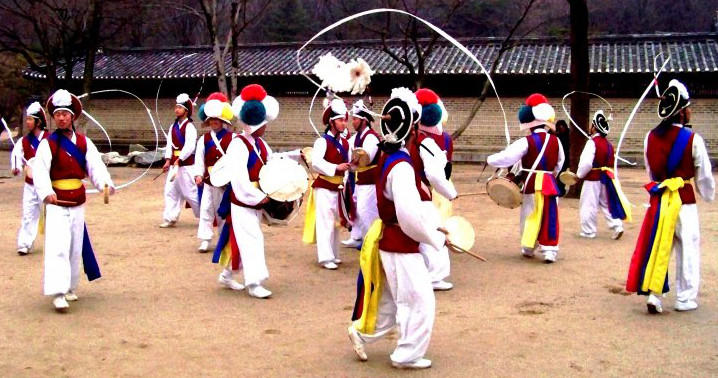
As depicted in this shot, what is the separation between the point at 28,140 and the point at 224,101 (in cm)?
266

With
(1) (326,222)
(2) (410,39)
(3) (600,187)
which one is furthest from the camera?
(2) (410,39)

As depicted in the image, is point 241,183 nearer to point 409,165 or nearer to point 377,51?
point 409,165

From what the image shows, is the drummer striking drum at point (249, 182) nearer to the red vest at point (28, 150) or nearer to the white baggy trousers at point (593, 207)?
the red vest at point (28, 150)

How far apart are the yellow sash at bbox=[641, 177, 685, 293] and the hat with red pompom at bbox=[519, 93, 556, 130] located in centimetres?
241

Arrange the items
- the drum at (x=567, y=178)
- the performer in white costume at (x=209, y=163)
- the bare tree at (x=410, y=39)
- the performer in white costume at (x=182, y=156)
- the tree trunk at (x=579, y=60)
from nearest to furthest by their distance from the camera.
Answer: the performer in white costume at (x=209, y=163) → the drum at (x=567, y=178) → the performer in white costume at (x=182, y=156) → the tree trunk at (x=579, y=60) → the bare tree at (x=410, y=39)

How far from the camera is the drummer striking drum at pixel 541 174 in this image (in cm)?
839

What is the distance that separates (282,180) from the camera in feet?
21.4

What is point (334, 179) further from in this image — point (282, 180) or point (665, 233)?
point (665, 233)

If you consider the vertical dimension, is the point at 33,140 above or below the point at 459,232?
below

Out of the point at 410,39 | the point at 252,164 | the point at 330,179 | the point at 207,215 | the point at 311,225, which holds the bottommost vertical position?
the point at 207,215

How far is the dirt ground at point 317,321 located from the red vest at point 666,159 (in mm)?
995

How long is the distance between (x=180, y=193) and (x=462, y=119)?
14059 millimetres

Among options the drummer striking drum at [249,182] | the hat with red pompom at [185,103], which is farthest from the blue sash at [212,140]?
the drummer striking drum at [249,182]

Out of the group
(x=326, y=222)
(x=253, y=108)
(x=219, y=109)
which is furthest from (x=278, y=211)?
(x=219, y=109)
